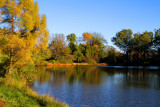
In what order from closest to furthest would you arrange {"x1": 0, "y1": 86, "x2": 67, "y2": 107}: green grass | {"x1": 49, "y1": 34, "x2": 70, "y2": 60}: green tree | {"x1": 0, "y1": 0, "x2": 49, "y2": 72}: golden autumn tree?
{"x1": 0, "y1": 86, "x2": 67, "y2": 107}: green grass → {"x1": 0, "y1": 0, "x2": 49, "y2": 72}: golden autumn tree → {"x1": 49, "y1": 34, "x2": 70, "y2": 60}: green tree

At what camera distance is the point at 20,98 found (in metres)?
8.68

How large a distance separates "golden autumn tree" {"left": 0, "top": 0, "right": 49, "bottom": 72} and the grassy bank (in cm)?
278

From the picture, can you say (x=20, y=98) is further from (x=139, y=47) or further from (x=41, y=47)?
(x=139, y=47)

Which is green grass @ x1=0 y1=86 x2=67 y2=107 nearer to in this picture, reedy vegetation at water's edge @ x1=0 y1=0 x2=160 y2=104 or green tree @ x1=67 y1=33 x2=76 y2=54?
reedy vegetation at water's edge @ x1=0 y1=0 x2=160 y2=104

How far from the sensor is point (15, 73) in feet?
47.1

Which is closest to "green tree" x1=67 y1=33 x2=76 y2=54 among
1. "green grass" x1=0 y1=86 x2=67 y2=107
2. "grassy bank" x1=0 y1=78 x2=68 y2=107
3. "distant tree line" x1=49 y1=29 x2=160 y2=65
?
"distant tree line" x1=49 y1=29 x2=160 y2=65

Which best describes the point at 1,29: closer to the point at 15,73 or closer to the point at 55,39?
the point at 15,73

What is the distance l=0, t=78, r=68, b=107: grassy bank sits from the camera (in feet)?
25.2

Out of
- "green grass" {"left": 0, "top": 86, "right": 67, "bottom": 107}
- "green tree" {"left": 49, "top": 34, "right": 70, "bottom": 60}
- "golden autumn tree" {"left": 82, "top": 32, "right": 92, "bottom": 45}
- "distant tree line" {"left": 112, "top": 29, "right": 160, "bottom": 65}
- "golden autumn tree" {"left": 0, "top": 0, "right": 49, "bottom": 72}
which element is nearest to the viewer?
"green grass" {"left": 0, "top": 86, "right": 67, "bottom": 107}

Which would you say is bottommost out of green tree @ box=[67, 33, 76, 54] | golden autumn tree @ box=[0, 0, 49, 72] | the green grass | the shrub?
the green grass

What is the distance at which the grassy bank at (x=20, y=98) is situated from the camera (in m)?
7.68

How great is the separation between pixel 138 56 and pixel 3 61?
234ft

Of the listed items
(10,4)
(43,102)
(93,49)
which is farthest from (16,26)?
(93,49)

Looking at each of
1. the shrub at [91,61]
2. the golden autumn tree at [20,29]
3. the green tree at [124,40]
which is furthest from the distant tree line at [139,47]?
the golden autumn tree at [20,29]
